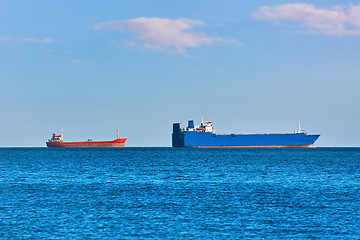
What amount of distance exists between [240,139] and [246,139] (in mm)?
Result: 2306

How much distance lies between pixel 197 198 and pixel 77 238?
46.4 feet

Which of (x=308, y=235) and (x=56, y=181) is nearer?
(x=308, y=235)

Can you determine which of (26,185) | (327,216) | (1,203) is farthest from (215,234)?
(26,185)

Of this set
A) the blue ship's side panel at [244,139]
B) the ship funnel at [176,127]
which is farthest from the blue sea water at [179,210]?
the ship funnel at [176,127]

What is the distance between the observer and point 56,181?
47.3 metres

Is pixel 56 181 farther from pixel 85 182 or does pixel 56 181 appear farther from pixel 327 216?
pixel 327 216

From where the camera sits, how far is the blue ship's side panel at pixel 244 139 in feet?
556

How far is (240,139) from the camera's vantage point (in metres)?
170

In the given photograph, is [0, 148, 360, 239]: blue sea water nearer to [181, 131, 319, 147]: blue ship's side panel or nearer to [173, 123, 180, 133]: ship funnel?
[181, 131, 319, 147]: blue ship's side panel

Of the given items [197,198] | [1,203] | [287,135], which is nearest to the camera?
[1,203]

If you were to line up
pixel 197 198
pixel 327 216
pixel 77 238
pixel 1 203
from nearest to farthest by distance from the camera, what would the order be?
pixel 77 238 → pixel 327 216 → pixel 1 203 → pixel 197 198

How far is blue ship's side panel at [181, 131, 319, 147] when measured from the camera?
169 meters

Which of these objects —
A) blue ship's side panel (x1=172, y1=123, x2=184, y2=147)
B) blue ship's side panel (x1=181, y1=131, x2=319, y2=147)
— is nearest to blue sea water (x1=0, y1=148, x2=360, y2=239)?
blue ship's side panel (x1=181, y1=131, x2=319, y2=147)

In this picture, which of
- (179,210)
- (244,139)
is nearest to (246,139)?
(244,139)
